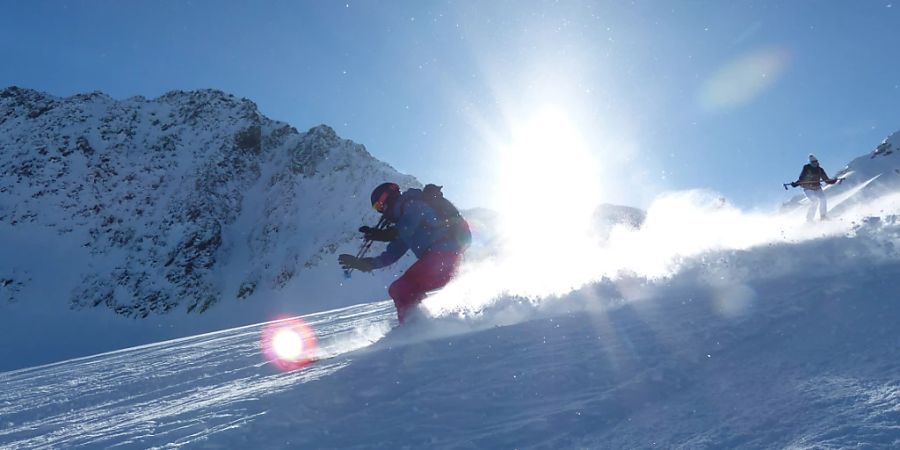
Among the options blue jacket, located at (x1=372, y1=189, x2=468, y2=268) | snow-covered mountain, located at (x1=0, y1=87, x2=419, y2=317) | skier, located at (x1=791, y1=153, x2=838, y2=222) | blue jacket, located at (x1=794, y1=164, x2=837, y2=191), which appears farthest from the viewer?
snow-covered mountain, located at (x1=0, y1=87, x2=419, y2=317)

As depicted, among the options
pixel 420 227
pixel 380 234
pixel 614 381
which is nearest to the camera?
pixel 614 381

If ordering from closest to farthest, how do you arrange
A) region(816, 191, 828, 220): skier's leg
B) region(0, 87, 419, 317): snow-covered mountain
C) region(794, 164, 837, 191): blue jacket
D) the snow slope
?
the snow slope, region(816, 191, 828, 220): skier's leg, region(794, 164, 837, 191): blue jacket, region(0, 87, 419, 317): snow-covered mountain

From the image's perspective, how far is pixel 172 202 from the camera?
78062 millimetres

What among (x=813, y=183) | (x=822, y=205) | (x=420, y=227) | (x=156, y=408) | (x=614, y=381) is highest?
(x=420, y=227)

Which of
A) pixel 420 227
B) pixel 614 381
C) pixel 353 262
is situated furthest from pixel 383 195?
pixel 614 381

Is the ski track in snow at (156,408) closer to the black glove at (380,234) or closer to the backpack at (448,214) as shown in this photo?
the black glove at (380,234)

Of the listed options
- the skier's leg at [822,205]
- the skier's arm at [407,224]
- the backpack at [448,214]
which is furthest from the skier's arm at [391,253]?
the skier's leg at [822,205]

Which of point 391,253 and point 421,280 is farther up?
point 391,253

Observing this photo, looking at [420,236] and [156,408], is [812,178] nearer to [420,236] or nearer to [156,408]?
[420,236]

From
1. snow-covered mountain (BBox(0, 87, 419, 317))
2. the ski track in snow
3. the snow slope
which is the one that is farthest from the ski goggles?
snow-covered mountain (BBox(0, 87, 419, 317))

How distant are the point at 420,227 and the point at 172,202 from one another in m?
81.7

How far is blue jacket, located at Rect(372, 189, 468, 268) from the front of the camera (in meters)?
7.60

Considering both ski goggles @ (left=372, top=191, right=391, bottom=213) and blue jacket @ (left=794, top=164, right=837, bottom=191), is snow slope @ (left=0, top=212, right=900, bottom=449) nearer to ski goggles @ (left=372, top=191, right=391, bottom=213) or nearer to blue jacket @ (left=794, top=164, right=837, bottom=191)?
ski goggles @ (left=372, top=191, right=391, bottom=213)

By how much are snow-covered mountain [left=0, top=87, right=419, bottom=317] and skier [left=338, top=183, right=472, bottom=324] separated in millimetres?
49551
